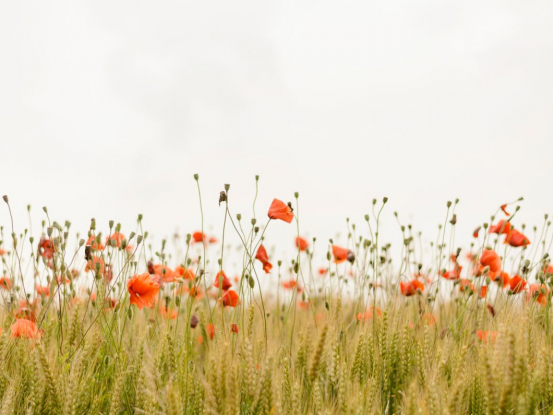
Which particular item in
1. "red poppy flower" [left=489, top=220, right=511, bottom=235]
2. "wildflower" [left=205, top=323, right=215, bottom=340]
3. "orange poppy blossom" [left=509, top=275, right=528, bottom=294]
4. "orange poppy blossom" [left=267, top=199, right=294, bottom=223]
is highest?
"orange poppy blossom" [left=267, top=199, right=294, bottom=223]

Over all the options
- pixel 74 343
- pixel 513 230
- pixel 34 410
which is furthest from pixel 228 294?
pixel 513 230

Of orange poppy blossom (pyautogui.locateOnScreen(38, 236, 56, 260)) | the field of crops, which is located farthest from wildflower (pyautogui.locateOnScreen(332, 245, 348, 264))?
orange poppy blossom (pyautogui.locateOnScreen(38, 236, 56, 260))

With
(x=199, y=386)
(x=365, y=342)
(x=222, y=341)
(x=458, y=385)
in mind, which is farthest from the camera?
(x=365, y=342)

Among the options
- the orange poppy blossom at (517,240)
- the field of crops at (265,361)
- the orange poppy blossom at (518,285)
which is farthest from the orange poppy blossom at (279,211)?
the orange poppy blossom at (517,240)

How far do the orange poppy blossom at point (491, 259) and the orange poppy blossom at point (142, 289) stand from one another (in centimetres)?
195

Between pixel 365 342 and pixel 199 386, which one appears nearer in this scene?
pixel 199 386

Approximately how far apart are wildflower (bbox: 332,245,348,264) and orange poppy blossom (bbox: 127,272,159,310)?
1.36 m

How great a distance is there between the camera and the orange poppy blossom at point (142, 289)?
107 inches

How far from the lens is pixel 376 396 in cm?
222

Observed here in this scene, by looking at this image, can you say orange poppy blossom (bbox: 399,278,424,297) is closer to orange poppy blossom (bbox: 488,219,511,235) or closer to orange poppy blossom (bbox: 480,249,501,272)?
orange poppy blossom (bbox: 480,249,501,272)

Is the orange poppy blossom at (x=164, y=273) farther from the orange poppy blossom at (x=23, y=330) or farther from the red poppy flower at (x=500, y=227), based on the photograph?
the red poppy flower at (x=500, y=227)

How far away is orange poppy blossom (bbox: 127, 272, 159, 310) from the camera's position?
2707mm

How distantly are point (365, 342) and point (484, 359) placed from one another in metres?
0.81

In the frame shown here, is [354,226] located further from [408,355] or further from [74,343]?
[74,343]
